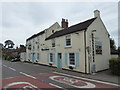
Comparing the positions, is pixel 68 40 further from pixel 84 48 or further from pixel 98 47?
pixel 98 47

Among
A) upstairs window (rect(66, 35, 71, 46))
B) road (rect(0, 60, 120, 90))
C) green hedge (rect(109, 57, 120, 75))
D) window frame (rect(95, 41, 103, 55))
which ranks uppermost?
upstairs window (rect(66, 35, 71, 46))

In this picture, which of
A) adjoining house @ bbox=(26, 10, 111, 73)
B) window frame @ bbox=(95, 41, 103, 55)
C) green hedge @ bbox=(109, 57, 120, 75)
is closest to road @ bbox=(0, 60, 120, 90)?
adjoining house @ bbox=(26, 10, 111, 73)

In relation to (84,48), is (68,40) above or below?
above

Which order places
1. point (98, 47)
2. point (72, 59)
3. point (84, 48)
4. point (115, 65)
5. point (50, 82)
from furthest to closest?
point (72, 59), point (98, 47), point (84, 48), point (115, 65), point (50, 82)

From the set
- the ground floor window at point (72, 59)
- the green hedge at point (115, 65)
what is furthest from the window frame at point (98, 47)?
the ground floor window at point (72, 59)

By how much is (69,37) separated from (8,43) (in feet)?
279

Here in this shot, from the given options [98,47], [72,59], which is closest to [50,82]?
[72,59]

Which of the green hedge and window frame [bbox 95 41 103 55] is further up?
window frame [bbox 95 41 103 55]

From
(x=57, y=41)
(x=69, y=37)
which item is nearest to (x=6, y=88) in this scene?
(x=69, y=37)

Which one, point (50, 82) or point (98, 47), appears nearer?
point (50, 82)

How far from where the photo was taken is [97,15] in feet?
44.3

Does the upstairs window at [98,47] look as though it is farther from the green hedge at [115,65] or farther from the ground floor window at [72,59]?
the ground floor window at [72,59]

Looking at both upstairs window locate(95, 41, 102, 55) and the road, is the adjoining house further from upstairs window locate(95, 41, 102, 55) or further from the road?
the road

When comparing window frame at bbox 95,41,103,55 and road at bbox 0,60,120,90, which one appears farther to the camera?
window frame at bbox 95,41,103,55
